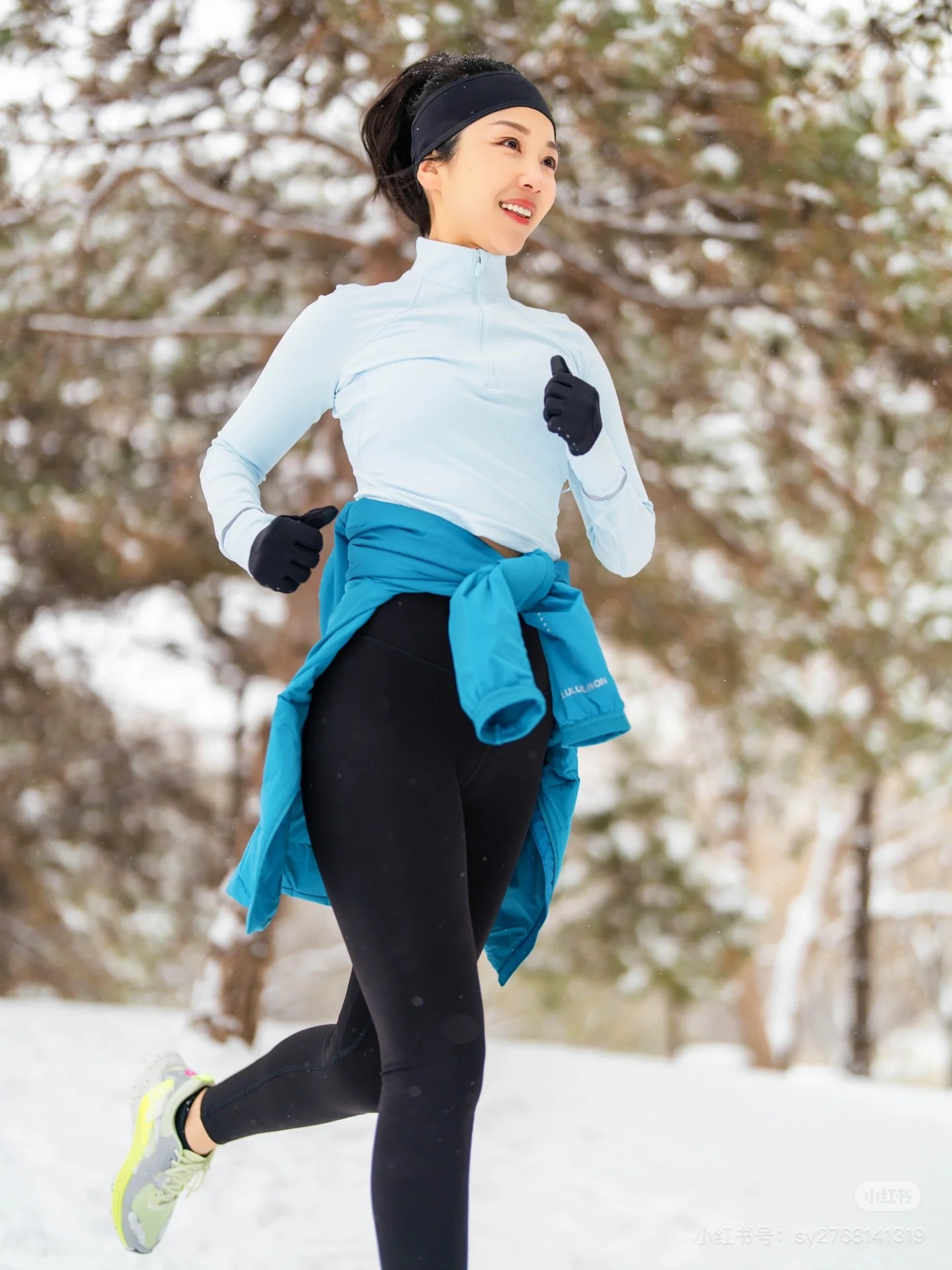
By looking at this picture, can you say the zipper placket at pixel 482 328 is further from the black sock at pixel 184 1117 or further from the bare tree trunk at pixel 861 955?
the bare tree trunk at pixel 861 955

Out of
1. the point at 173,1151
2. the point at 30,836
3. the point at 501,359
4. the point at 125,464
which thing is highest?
the point at 501,359

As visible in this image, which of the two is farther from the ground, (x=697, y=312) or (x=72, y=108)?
(x=72, y=108)

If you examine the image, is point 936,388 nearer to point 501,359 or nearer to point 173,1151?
point 501,359

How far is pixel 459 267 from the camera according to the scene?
191cm

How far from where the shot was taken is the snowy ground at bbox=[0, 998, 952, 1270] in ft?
8.07

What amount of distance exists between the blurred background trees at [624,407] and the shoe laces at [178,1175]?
2591 mm

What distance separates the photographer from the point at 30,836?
26.7 ft

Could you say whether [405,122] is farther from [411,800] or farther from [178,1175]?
[178,1175]

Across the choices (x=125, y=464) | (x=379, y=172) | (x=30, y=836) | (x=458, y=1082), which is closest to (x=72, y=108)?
(x=125, y=464)

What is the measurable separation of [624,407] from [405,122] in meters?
3.79

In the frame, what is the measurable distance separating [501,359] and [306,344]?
1.02 ft

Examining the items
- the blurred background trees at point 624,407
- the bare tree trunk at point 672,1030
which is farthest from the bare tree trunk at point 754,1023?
the bare tree trunk at point 672,1030

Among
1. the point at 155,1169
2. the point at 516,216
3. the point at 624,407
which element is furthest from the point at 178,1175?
the point at 624,407

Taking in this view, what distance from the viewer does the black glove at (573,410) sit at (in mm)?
1721
